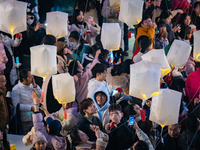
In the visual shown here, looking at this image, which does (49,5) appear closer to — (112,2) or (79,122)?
(112,2)

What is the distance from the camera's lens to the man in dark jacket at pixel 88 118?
468 cm

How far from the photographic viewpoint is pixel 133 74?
4.74 metres

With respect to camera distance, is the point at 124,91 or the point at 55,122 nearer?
the point at 55,122

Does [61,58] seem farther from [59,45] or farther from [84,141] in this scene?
[84,141]

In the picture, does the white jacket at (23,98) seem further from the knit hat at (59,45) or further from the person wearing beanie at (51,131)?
the knit hat at (59,45)

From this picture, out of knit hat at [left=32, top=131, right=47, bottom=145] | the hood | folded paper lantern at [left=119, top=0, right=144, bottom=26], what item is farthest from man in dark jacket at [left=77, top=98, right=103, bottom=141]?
folded paper lantern at [left=119, top=0, right=144, bottom=26]

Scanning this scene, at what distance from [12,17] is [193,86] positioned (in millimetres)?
2358

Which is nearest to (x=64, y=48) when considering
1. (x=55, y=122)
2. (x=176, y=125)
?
(x=55, y=122)

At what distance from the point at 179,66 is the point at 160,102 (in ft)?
2.95

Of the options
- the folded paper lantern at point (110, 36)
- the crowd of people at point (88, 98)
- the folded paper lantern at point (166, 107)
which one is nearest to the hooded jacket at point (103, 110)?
the crowd of people at point (88, 98)

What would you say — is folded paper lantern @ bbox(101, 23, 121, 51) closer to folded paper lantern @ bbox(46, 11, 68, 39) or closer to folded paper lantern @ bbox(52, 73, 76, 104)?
folded paper lantern @ bbox(46, 11, 68, 39)

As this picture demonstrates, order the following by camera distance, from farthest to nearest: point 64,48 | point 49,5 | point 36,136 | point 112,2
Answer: point 49,5 < point 112,2 < point 64,48 < point 36,136

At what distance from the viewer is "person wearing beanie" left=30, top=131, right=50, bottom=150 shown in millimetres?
4469

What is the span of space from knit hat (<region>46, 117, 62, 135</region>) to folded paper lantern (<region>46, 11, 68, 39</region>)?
145 centimetres
